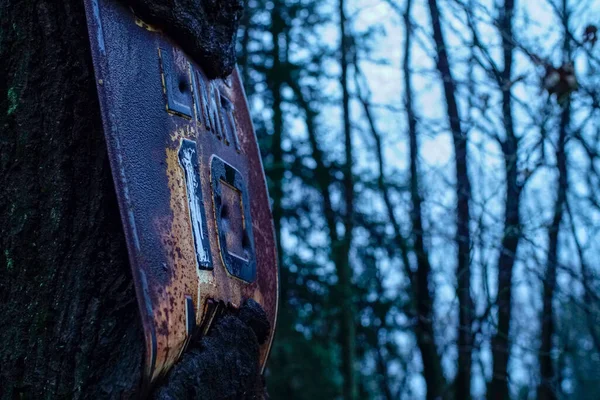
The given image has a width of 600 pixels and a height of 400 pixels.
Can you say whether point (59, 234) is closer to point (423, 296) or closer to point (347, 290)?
point (347, 290)

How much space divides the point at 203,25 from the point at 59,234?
0.58 meters

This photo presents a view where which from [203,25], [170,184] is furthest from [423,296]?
[170,184]

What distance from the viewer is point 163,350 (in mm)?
1138

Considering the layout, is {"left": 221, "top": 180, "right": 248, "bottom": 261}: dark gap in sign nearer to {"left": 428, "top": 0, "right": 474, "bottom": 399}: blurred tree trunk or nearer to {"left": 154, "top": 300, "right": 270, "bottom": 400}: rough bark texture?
{"left": 154, "top": 300, "right": 270, "bottom": 400}: rough bark texture

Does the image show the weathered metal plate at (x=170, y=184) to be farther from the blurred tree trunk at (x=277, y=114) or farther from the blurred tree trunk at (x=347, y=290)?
the blurred tree trunk at (x=347, y=290)

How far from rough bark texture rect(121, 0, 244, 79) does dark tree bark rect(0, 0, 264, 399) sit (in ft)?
0.52

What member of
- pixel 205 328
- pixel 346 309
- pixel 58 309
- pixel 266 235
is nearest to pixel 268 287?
pixel 266 235

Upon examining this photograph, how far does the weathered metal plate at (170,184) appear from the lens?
3.80ft

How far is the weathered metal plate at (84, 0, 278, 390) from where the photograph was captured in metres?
1.16

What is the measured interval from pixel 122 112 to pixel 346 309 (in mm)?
6127

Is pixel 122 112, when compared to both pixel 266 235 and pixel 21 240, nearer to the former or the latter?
pixel 21 240

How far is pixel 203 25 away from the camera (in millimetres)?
1560

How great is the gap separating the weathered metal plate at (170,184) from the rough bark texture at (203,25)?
3 centimetres

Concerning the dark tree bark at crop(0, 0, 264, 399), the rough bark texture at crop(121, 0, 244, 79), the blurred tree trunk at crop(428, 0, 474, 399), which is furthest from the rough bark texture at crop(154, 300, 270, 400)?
the blurred tree trunk at crop(428, 0, 474, 399)
